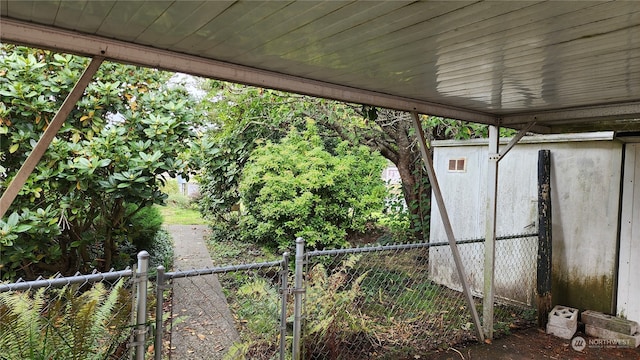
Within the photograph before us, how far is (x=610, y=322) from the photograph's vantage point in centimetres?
380

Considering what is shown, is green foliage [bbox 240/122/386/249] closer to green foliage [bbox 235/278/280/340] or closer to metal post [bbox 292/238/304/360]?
green foliage [bbox 235/278/280/340]

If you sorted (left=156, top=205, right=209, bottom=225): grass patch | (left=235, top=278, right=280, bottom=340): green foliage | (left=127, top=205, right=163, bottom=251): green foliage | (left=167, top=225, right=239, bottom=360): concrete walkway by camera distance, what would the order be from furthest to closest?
(left=156, top=205, right=209, bottom=225): grass patch → (left=127, top=205, right=163, bottom=251): green foliage → (left=167, top=225, right=239, bottom=360): concrete walkway → (left=235, top=278, right=280, bottom=340): green foliage

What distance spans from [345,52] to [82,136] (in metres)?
3.52

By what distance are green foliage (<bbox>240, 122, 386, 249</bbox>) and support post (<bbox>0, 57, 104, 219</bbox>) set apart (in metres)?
4.30

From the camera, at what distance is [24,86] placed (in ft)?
11.7

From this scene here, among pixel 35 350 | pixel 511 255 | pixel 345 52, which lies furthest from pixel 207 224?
pixel 345 52

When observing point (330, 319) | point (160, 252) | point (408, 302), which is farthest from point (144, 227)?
point (408, 302)

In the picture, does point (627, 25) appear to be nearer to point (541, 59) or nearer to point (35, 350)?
point (541, 59)

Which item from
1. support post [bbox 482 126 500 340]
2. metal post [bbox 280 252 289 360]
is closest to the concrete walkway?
metal post [bbox 280 252 289 360]

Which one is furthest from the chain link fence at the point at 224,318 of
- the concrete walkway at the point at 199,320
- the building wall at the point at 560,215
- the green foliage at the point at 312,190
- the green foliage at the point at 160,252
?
the building wall at the point at 560,215

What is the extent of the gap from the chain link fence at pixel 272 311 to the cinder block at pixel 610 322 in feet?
1.76

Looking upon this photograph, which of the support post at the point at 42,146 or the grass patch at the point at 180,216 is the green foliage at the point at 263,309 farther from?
the grass patch at the point at 180,216

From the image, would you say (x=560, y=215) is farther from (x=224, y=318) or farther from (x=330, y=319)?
(x=224, y=318)

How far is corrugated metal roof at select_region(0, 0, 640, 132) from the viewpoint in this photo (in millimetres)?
1413
